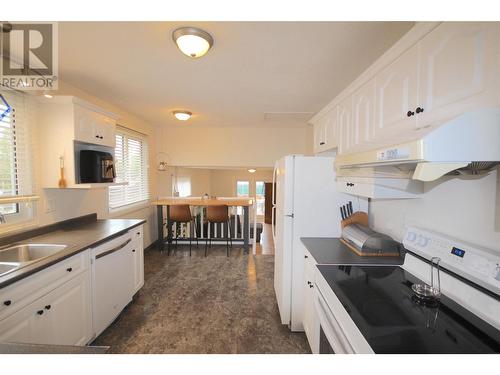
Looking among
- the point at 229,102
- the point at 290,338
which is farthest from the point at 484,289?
the point at 229,102

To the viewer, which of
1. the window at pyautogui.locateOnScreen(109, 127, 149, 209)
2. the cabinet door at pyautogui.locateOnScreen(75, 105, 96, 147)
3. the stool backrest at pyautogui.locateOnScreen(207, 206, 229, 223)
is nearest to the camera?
the cabinet door at pyautogui.locateOnScreen(75, 105, 96, 147)

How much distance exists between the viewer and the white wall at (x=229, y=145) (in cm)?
423

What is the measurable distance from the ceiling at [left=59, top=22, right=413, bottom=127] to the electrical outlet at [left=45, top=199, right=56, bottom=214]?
3.96ft

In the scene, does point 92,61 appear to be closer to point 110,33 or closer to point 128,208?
point 110,33

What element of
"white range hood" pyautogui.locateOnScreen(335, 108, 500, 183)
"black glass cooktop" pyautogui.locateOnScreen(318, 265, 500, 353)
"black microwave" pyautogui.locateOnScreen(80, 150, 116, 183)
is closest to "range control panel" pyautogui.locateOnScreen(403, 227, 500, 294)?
"black glass cooktop" pyautogui.locateOnScreen(318, 265, 500, 353)

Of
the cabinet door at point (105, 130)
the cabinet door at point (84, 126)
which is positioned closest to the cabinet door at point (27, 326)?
the cabinet door at point (84, 126)

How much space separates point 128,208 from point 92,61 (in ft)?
7.19

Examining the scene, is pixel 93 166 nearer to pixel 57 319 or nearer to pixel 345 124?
pixel 57 319

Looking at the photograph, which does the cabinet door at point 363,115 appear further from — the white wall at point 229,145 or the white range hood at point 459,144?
the white wall at point 229,145

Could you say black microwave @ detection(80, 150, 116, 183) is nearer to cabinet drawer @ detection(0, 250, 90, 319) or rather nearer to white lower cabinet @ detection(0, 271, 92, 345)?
cabinet drawer @ detection(0, 250, 90, 319)

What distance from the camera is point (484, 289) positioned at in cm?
95

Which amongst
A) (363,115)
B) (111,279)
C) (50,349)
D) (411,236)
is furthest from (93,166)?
(411,236)

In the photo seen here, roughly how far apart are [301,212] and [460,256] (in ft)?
3.67

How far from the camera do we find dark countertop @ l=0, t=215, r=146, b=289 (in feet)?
Answer: 4.04
